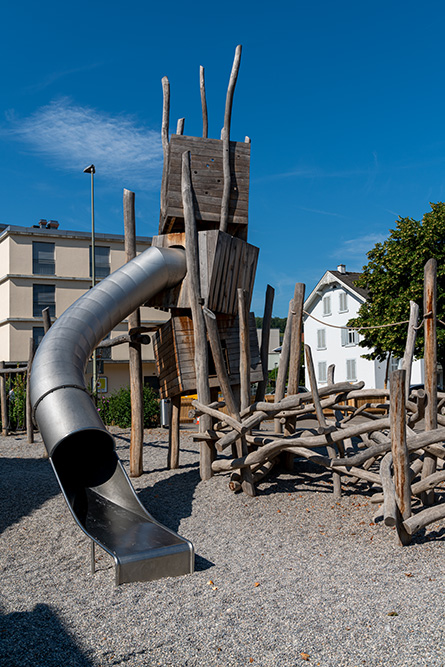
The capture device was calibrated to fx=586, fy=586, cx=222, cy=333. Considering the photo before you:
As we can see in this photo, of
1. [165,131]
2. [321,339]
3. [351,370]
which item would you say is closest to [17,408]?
[165,131]

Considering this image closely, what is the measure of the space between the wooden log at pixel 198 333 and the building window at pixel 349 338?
97.6 feet

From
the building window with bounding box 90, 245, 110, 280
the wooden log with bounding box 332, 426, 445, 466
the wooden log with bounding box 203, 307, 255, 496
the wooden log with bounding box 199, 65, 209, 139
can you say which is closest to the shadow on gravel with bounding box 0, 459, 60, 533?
the wooden log with bounding box 203, 307, 255, 496

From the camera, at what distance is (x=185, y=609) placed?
4566 millimetres

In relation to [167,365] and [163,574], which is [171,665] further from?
[167,365]

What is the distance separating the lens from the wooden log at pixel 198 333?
9.09 meters

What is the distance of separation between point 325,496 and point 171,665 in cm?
449

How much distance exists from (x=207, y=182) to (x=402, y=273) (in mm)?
18654

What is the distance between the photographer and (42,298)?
37.1 m

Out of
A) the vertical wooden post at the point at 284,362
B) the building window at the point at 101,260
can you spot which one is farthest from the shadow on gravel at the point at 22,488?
the building window at the point at 101,260

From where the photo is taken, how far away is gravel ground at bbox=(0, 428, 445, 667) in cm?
386

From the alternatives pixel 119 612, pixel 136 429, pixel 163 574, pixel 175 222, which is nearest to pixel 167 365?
pixel 136 429

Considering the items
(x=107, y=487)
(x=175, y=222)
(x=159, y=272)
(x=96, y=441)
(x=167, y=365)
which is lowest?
(x=107, y=487)

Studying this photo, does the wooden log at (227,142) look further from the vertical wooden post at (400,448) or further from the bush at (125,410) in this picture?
the bush at (125,410)

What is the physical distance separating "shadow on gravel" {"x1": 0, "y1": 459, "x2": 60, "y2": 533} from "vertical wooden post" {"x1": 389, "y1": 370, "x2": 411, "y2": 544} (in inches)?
180
